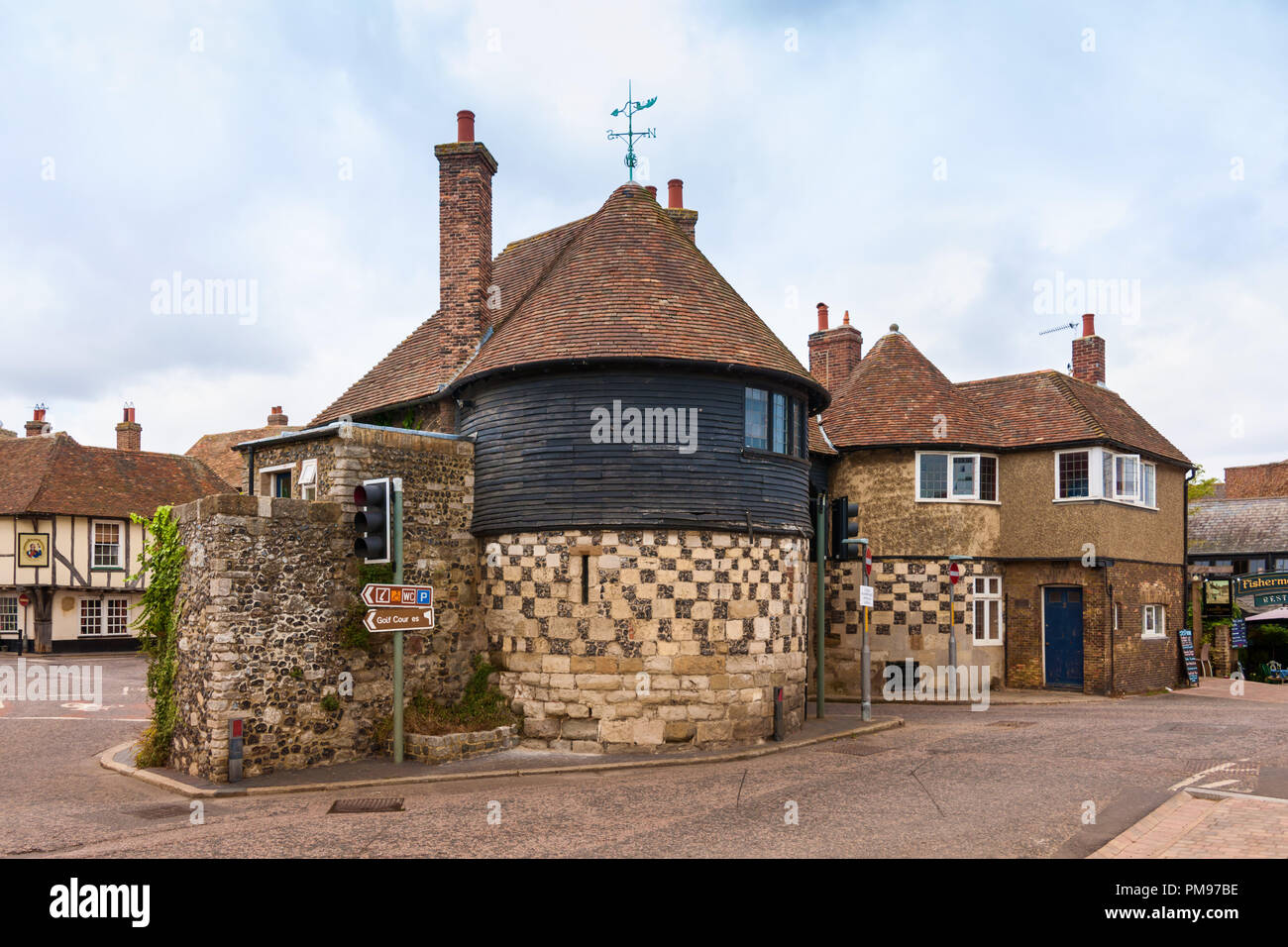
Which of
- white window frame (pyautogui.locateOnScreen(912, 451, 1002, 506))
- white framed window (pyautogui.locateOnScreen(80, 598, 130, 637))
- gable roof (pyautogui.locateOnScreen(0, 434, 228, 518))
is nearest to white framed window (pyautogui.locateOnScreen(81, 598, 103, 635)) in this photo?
white framed window (pyautogui.locateOnScreen(80, 598, 130, 637))

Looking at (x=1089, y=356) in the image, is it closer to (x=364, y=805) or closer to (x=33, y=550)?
(x=364, y=805)

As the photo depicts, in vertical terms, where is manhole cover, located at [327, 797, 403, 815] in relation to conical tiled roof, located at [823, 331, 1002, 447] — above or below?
below

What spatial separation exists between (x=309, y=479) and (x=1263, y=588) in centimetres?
2913

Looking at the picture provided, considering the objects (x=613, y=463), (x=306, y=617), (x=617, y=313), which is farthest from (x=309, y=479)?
(x=617, y=313)

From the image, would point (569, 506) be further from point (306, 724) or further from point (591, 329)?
point (306, 724)

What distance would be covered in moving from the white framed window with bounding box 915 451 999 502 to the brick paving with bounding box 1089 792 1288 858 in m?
12.8

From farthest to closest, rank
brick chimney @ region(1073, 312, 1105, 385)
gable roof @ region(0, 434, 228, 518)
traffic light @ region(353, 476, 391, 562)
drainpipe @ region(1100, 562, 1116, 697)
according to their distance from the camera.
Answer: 1. gable roof @ region(0, 434, 228, 518)
2. brick chimney @ region(1073, 312, 1105, 385)
3. drainpipe @ region(1100, 562, 1116, 697)
4. traffic light @ region(353, 476, 391, 562)

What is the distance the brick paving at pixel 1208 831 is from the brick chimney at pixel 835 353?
17812 mm

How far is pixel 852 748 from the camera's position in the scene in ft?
50.5

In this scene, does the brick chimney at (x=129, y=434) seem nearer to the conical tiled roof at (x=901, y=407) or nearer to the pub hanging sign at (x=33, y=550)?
the pub hanging sign at (x=33, y=550)

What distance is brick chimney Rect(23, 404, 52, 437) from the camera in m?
42.5

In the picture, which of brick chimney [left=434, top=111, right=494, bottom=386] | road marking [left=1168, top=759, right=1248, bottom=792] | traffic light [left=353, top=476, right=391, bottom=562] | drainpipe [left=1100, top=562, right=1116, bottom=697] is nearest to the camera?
road marking [left=1168, top=759, right=1248, bottom=792]

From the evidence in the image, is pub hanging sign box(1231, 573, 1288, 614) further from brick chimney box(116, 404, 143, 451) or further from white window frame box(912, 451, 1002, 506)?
brick chimney box(116, 404, 143, 451)

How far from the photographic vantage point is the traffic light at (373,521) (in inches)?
507
